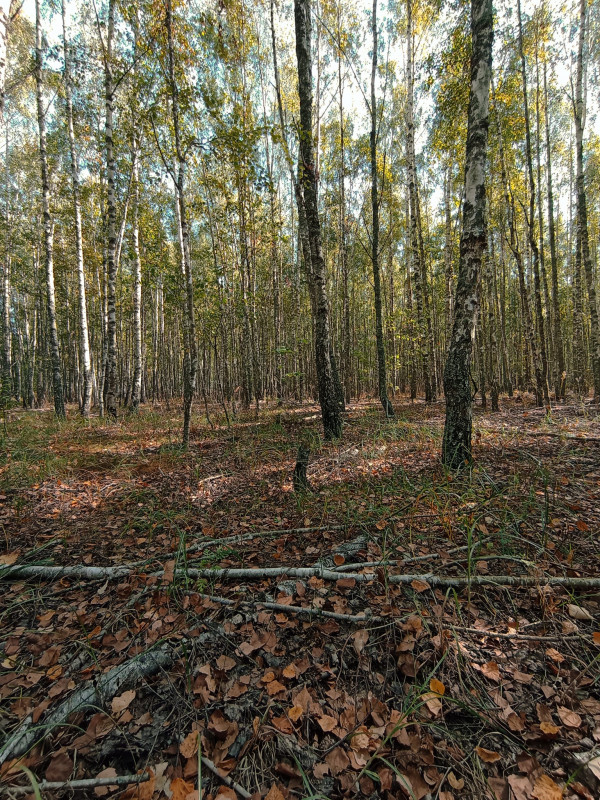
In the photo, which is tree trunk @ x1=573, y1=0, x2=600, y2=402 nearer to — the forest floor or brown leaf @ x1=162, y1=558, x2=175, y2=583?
the forest floor

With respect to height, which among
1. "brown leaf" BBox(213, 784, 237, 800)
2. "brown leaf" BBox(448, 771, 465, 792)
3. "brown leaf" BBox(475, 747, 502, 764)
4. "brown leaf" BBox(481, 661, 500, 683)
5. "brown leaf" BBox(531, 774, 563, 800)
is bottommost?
"brown leaf" BBox(213, 784, 237, 800)

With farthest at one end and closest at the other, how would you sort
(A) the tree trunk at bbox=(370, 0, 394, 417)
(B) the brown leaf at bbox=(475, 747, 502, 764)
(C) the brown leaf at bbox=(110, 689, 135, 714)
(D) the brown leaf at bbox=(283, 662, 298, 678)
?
(A) the tree trunk at bbox=(370, 0, 394, 417)
(D) the brown leaf at bbox=(283, 662, 298, 678)
(C) the brown leaf at bbox=(110, 689, 135, 714)
(B) the brown leaf at bbox=(475, 747, 502, 764)

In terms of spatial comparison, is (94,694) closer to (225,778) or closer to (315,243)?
(225,778)

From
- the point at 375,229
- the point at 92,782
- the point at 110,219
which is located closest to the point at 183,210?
the point at 110,219

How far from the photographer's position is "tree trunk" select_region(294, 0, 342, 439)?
5.89m

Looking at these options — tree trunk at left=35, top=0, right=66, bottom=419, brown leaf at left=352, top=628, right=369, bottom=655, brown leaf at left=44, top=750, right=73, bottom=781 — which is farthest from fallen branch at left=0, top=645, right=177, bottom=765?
tree trunk at left=35, top=0, right=66, bottom=419

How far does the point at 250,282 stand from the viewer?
11.7m

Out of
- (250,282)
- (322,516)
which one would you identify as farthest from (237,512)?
(250,282)

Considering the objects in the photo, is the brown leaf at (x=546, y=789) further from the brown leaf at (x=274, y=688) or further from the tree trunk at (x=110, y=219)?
the tree trunk at (x=110, y=219)

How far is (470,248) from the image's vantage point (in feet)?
13.6

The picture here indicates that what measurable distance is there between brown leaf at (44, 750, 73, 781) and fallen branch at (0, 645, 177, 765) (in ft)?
0.38

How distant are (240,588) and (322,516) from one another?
124 centimetres

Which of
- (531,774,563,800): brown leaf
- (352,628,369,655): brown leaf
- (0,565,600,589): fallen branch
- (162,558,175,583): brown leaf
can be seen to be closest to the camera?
(531,774,563,800): brown leaf

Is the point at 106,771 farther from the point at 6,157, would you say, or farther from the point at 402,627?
the point at 6,157
